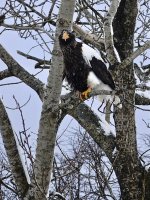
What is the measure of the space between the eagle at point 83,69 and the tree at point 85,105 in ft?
0.49

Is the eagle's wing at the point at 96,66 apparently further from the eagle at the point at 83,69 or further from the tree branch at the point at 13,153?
the tree branch at the point at 13,153

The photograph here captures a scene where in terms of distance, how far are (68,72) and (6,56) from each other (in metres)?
0.70

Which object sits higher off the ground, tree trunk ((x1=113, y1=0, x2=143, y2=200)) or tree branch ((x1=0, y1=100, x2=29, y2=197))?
tree trunk ((x1=113, y1=0, x2=143, y2=200))

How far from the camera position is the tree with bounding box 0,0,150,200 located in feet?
10.7

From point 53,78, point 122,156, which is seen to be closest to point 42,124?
point 53,78

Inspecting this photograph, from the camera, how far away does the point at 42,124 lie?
10.8 feet

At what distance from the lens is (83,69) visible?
4.34 meters

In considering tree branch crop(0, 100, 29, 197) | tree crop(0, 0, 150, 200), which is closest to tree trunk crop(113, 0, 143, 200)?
tree crop(0, 0, 150, 200)

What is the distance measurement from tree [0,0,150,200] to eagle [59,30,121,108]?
15cm

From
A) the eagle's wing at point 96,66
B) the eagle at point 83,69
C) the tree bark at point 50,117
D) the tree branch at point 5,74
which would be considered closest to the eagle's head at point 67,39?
the eagle at point 83,69

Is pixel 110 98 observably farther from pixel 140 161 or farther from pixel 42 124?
pixel 42 124

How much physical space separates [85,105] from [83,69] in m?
0.90

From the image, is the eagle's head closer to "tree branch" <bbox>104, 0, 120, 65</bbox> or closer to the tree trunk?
"tree branch" <bbox>104, 0, 120, 65</bbox>

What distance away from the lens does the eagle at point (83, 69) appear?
427 centimetres
